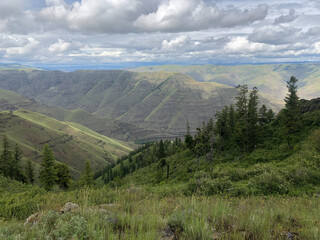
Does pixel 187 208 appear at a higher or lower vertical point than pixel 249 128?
higher

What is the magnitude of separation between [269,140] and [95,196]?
48777mm

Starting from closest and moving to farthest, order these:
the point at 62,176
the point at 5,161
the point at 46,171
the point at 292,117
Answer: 1. the point at 292,117
2. the point at 46,171
3. the point at 62,176
4. the point at 5,161

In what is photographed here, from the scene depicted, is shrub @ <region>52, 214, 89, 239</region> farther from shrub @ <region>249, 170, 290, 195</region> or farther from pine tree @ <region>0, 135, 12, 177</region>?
pine tree @ <region>0, 135, 12, 177</region>

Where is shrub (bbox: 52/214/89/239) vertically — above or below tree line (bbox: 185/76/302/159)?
above

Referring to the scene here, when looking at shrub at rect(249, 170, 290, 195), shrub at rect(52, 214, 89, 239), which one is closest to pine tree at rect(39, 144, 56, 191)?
shrub at rect(249, 170, 290, 195)

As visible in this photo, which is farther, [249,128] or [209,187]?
[249,128]

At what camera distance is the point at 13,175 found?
2514 inches

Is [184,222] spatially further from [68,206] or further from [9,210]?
[9,210]

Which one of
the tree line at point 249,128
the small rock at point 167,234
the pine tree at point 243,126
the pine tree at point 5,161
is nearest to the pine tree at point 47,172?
the pine tree at point 5,161

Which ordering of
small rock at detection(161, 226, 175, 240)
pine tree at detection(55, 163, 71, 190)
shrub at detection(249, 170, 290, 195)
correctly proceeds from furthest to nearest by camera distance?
pine tree at detection(55, 163, 71, 190) < shrub at detection(249, 170, 290, 195) < small rock at detection(161, 226, 175, 240)

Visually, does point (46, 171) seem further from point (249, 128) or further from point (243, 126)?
point (249, 128)

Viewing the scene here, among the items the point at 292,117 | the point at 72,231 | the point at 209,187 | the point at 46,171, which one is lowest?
the point at 46,171

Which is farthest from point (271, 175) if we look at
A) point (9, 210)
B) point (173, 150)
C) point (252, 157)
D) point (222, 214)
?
point (173, 150)

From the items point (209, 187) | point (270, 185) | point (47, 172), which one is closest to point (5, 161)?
point (47, 172)
